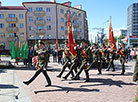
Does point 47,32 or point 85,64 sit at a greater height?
point 47,32

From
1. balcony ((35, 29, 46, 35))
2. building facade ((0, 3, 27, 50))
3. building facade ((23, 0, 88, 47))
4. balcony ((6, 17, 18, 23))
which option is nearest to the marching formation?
building facade ((23, 0, 88, 47))

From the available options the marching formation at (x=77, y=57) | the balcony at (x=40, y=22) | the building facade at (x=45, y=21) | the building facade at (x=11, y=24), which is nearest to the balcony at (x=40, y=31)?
the building facade at (x=45, y=21)

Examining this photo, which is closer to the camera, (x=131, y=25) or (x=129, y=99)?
(x=129, y=99)

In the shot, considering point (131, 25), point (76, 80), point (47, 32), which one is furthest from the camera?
point (131, 25)

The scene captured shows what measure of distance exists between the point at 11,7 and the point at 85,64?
38947 mm

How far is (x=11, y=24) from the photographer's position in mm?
A: 41781

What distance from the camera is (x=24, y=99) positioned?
5.80 meters

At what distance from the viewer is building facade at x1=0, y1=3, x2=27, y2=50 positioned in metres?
40.8

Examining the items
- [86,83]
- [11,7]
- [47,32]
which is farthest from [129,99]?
[11,7]

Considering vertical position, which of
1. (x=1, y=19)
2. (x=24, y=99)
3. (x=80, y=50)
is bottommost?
(x=24, y=99)

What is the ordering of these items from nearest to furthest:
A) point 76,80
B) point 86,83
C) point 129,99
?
point 129,99 → point 86,83 → point 76,80

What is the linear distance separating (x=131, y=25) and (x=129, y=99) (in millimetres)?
129931

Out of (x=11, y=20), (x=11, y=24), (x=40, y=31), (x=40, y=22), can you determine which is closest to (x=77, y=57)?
(x=40, y=31)

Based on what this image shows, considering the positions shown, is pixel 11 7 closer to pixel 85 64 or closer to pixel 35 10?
pixel 35 10
